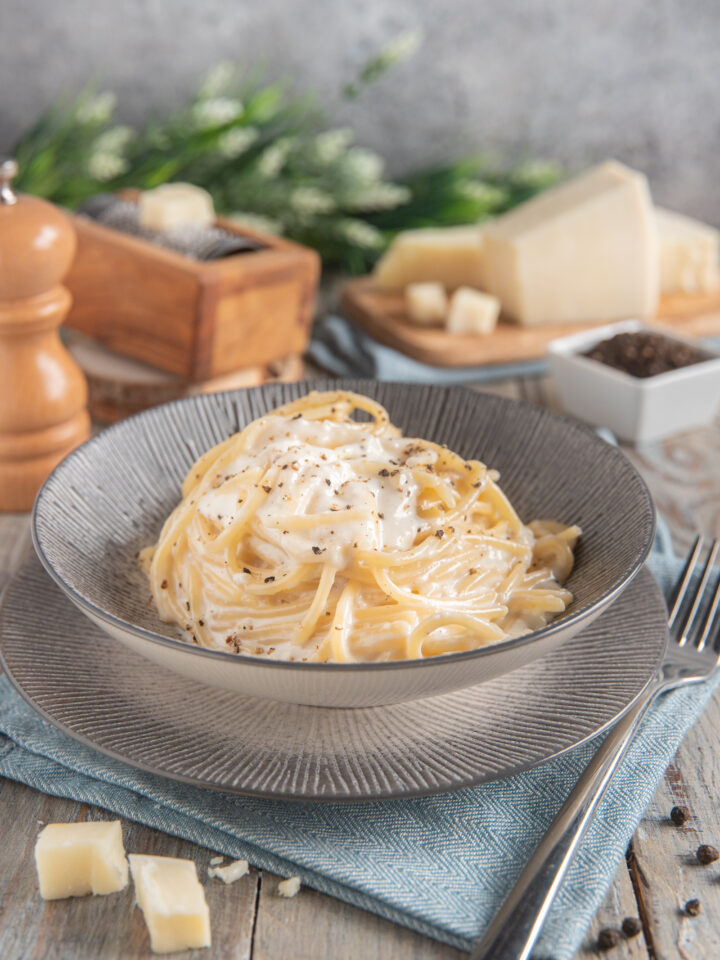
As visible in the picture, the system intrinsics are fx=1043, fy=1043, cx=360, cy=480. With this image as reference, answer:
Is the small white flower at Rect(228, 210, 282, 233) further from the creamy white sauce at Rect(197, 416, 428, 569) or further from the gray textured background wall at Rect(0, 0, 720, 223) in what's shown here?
the creamy white sauce at Rect(197, 416, 428, 569)

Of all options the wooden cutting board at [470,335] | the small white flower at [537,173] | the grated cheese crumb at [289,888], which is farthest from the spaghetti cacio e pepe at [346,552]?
the small white flower at [537,173]

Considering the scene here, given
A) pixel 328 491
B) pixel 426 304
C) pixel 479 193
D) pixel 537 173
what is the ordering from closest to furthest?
pixel 328 491 < pixel 426 304 < pixel 479 193 < pixel 537 173

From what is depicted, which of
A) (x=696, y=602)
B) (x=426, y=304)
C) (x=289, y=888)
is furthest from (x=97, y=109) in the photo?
(x=289, y=888)

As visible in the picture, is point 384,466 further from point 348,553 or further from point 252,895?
point 252,895

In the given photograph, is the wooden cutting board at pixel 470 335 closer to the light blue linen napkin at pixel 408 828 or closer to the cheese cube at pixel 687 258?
the cheese cube at pixel 687 258

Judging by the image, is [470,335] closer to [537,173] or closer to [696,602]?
[537,173]

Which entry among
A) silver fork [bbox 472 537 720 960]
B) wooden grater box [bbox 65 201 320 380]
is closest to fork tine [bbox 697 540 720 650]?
silver fork [bbox 472 537 720 960]

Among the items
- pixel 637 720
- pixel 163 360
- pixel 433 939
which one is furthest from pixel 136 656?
pixel 163 360
